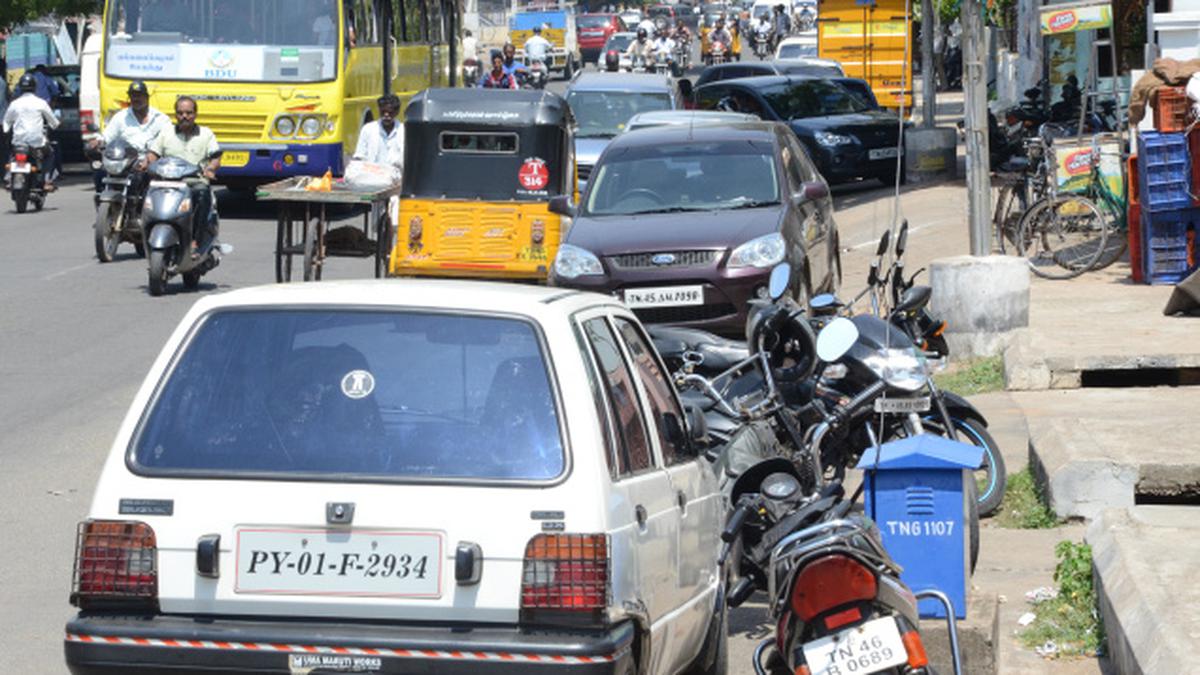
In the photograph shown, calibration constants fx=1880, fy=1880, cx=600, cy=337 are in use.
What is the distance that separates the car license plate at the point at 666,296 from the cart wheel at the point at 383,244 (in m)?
5.05

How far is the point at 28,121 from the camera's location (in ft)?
80.9

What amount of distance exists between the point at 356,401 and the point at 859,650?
152 cm

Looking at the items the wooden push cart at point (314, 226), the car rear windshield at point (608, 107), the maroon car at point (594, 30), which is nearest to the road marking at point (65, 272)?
the wooden push cart at point (314, 226)

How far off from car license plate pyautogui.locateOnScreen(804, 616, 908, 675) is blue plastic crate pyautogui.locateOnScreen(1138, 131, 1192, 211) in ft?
35.7

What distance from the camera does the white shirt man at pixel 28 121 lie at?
964 inches

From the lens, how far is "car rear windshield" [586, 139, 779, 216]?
47.7 ft

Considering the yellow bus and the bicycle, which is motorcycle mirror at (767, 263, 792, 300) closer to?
the bicycle

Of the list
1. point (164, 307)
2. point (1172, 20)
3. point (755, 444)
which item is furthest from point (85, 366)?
point (1172, 20)

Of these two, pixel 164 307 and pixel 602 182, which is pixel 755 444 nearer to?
pixel 602 182

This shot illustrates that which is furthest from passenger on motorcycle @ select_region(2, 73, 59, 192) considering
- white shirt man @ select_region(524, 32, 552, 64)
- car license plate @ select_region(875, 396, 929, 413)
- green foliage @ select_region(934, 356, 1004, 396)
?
white shirt man @ select_region(524, 32, 552, 64)

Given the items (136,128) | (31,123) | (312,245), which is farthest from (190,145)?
(31,123)

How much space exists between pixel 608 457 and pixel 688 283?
330 inches

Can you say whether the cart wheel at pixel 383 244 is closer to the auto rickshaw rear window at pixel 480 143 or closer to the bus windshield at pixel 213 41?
the auto rickshaw rear window at pixel 480 143

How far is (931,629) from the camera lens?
21.2 feet
